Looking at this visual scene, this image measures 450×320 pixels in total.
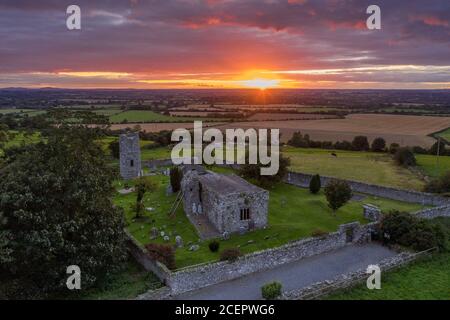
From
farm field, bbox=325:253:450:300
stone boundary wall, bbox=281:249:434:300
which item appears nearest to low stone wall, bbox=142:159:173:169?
stone boundary wall, bbox=281:249:434:300

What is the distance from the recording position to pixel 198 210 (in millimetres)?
38250

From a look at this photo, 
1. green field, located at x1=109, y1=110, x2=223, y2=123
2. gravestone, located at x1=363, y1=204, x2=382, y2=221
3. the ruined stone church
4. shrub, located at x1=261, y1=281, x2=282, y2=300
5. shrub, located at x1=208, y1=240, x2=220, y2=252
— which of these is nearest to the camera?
shrub, located at x1=261, y1=281, x2=282, y2=300

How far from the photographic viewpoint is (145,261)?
93.1ft

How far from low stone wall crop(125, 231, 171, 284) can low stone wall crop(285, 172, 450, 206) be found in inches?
1080

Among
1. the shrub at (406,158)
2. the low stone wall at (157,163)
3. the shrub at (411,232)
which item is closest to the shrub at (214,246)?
the shrub at (411,232)

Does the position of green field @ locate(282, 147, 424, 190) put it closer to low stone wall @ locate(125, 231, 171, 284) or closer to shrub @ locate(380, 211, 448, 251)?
shrub @ locate(380, 211, 448, 251)

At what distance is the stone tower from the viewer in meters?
56.2

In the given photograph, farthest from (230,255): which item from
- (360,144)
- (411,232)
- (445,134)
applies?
(445,134)

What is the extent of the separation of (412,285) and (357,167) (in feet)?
132

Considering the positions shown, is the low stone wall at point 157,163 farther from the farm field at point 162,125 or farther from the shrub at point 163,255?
the shrub at point 163,255

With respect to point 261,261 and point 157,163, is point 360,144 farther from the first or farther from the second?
point 261,261

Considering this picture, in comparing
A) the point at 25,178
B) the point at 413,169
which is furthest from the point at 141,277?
the point at 413,169

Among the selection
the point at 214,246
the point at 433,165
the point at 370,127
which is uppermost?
the point at 370,127
